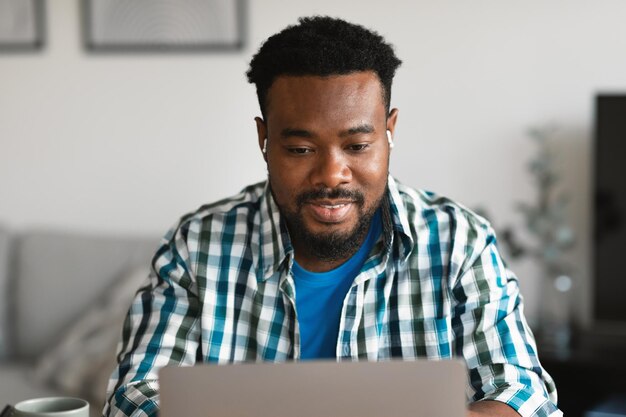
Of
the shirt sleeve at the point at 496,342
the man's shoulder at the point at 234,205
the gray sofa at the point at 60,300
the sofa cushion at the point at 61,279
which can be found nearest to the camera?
the shirt sleeve at the point at 496,342

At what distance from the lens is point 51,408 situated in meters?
1.07

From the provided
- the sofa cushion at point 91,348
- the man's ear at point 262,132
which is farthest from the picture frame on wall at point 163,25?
the man's ear at point 262,132

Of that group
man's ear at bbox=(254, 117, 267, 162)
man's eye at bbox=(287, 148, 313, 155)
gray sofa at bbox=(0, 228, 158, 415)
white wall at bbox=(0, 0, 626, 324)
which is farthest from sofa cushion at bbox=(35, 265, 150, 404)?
man's eye at bbox=(287, 148, 313, 155)

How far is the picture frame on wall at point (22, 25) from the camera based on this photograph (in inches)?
121

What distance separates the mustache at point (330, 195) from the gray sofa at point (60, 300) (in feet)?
4.61

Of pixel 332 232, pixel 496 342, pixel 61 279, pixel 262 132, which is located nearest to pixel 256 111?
pixel 61 279

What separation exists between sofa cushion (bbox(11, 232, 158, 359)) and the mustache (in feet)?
5.04

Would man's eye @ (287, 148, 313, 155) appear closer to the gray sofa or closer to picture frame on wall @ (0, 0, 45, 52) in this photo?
the gray sofa

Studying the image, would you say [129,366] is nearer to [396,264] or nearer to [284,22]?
[396,264]

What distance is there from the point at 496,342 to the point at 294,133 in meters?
0.44

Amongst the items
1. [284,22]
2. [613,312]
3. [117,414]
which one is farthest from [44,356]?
[613,312]

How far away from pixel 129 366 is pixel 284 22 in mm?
1762

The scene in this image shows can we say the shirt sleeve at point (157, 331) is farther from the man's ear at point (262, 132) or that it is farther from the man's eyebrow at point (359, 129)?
the man's eyebrow at point (359, 129)

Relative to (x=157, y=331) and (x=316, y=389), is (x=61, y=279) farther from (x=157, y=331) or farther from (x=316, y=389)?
(x=316, y=389)
